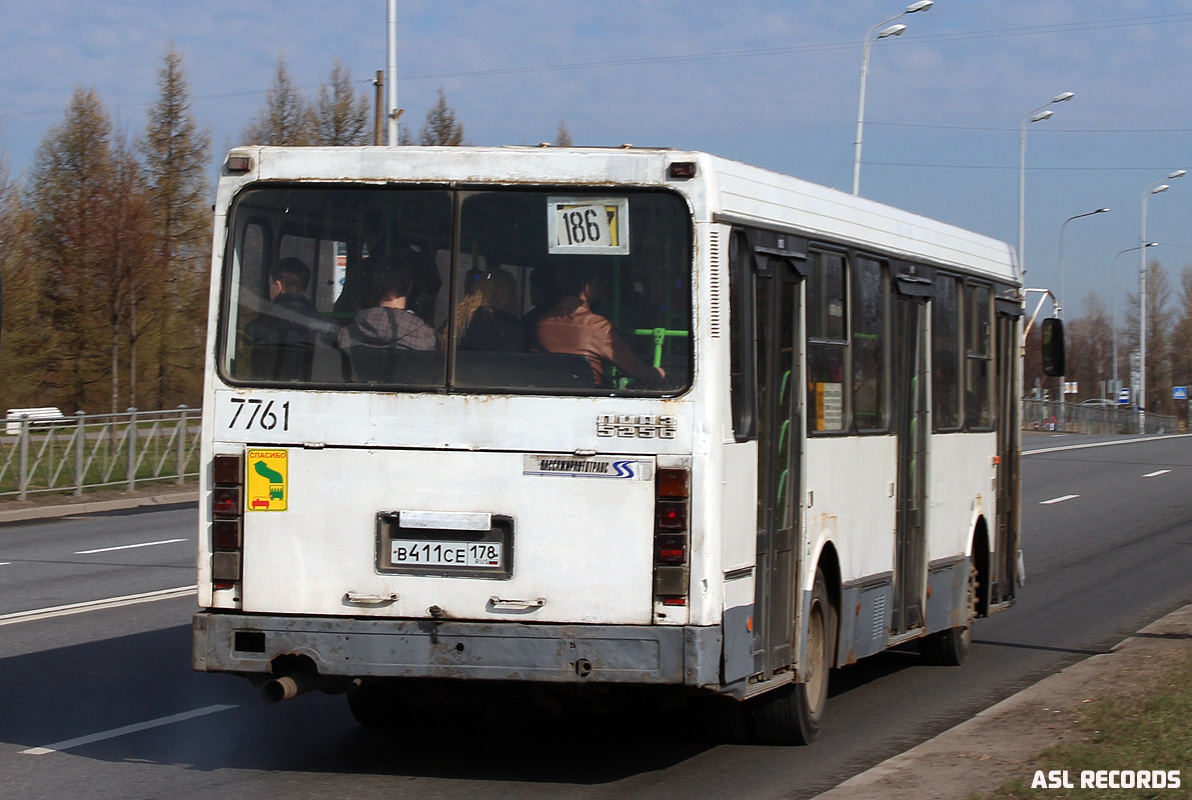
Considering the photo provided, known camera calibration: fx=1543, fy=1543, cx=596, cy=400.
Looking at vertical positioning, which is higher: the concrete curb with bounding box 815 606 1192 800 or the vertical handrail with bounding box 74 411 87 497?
the vertical handrail with bounding box 74 411 87 497

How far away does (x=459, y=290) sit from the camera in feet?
21.4

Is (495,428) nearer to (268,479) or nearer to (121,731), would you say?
(268,479)

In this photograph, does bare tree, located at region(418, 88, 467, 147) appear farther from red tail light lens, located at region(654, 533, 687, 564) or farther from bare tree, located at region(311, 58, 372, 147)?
red tail light lens, located at region(654, 533, 687, 564)

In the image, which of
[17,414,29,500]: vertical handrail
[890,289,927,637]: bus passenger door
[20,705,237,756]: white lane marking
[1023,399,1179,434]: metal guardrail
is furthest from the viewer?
[1023,399,1179,434]: metal guardrail

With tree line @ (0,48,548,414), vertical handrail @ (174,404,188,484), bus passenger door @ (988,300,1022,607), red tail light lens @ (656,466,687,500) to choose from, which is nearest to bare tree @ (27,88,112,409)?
tree line @ (0,48,548,414)

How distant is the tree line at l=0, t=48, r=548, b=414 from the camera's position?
34562 millimetres

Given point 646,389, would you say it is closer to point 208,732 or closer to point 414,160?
point 414,160

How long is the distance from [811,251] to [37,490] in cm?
1808

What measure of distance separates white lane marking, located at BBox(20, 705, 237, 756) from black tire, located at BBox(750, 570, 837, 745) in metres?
2.95

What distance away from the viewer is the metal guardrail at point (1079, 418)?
70.6m

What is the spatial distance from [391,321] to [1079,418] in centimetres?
7683

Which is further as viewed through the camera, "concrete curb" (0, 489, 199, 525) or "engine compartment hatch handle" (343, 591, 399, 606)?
"concrete curb" (0, 489, 199, 525)

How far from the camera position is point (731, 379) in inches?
255

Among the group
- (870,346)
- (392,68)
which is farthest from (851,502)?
(392,68)
